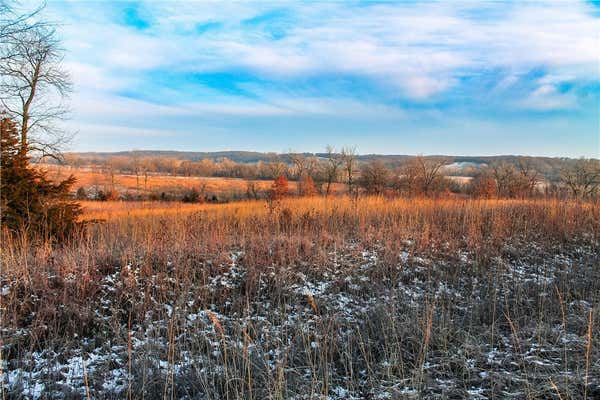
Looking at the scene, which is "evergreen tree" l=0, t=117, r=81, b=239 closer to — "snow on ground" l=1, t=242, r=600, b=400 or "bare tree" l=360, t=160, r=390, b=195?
"snow on ground" l=1, t=242, r=600, b=400

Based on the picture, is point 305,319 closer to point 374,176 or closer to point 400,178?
point 374,176

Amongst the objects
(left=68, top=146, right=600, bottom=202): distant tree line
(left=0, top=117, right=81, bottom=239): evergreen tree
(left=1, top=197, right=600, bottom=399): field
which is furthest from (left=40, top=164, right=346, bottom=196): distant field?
(left=1, top=197, right=600, bottom=399): field

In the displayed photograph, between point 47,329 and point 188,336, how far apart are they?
1420mm

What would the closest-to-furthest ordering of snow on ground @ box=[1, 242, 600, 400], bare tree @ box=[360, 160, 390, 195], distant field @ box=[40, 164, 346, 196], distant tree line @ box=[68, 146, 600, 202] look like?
snow on ground @ box=[1, 242, 600, 400]
distant tree line @ box=[68, 146, 600, 202]
bare tree @ box=[360, 160, 390, 195]
distant field @ box=[40, 164, 346, 196]

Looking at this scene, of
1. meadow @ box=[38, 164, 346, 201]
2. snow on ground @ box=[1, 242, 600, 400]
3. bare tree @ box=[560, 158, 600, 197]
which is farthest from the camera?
meadow @ box=[38, 164, 346, 201]

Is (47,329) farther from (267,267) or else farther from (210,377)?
(267,267)

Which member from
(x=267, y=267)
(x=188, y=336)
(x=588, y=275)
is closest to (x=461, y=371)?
(x=188, y=336)

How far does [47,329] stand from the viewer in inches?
134

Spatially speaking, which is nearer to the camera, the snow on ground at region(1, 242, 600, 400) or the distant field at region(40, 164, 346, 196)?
the snow on ground at region(1, 242, 600, 400)

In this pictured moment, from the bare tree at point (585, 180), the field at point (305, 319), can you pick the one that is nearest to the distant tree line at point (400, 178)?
the bare tree at point (585, 180)

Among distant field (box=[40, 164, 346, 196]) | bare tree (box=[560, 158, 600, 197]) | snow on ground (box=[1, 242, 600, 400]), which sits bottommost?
snow on ground (box=[1, 242, 600, 400])

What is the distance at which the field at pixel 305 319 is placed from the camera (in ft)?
8.66

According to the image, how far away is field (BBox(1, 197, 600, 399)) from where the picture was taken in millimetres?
2639

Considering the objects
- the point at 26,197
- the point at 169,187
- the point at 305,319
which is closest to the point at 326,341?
the point at 305,319
